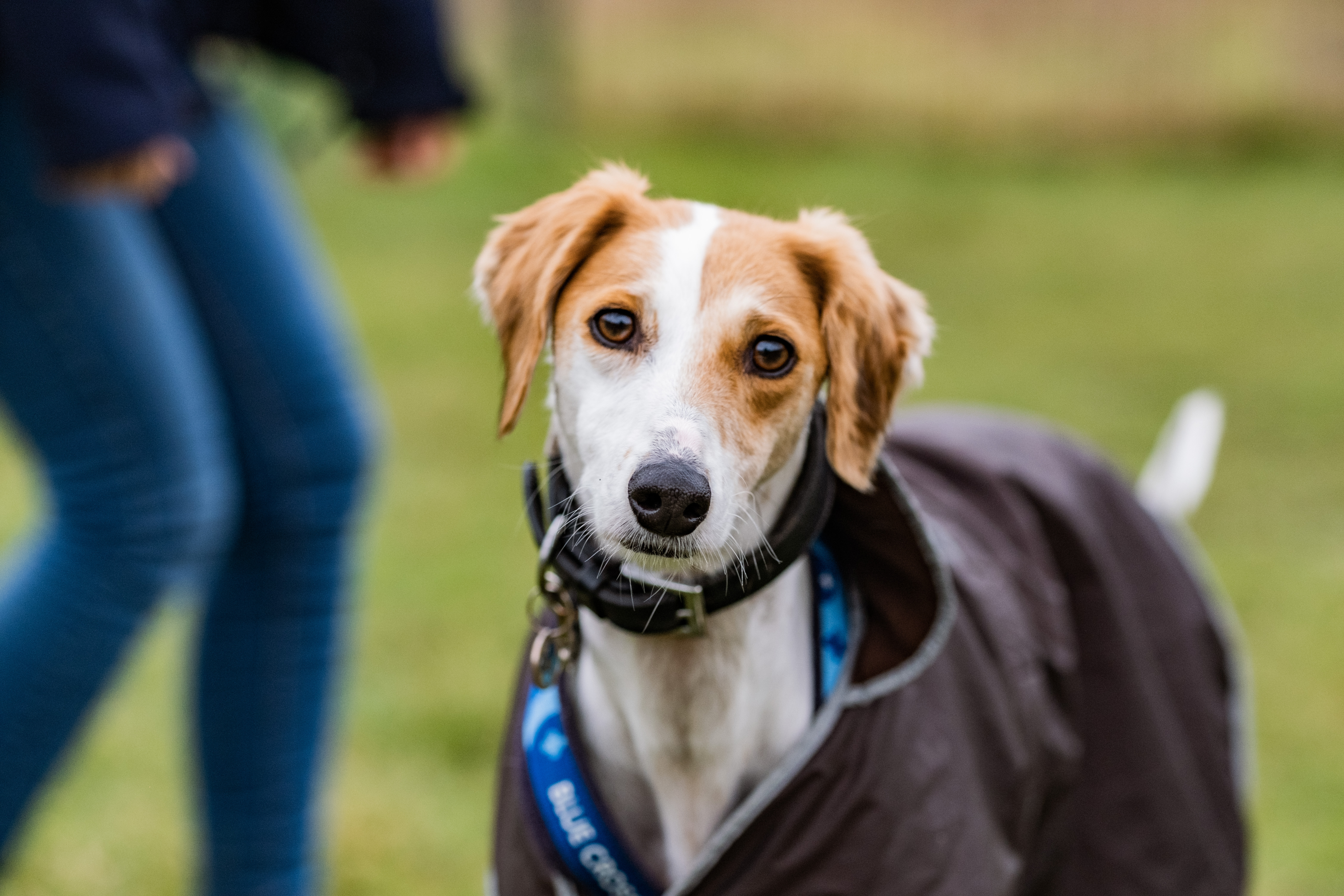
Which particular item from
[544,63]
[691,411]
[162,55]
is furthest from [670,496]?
[544,63]

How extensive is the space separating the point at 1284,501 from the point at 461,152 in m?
6.15

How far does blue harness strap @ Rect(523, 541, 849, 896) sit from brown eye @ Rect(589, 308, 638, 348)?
43 cm

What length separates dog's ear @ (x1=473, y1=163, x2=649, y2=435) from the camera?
1729mm

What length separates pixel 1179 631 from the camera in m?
2.26

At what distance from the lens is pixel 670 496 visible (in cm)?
155

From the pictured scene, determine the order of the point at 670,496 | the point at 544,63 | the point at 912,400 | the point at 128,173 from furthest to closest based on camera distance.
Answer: the point at 544,63 < the point at 912,400 < the point at 128,173 < the point at 670,496

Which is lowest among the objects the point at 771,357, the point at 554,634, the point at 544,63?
the point at 544,63

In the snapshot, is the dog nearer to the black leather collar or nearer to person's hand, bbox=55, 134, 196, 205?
the black leather collar

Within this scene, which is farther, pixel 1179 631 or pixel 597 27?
pixel 597 27

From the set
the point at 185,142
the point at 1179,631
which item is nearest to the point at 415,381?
the point at 185,142

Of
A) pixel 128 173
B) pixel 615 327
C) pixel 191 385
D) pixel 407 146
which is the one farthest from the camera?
pixel 407 146

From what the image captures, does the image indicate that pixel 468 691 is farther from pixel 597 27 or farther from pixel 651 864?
pixel 597 27

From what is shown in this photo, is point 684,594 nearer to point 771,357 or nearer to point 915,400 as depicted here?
point 771,357

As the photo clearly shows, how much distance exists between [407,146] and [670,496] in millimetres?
1420
